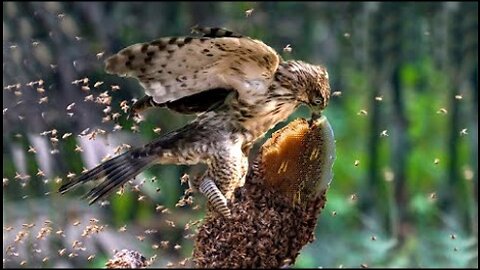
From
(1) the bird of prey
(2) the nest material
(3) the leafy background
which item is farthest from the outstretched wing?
(3) the leafy background

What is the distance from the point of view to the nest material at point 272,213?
2178mm

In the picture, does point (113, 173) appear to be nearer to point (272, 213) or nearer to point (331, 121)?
point (272, 213)

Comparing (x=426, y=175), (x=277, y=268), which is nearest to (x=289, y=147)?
(x=277, y=268)

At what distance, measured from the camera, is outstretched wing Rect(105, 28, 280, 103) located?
2055 mm

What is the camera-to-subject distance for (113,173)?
7.45ft

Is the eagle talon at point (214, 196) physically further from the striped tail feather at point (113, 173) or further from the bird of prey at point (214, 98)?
the striped tail feather at point (113, 173)

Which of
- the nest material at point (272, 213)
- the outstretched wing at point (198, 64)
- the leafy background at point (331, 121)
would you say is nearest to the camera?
the outstretched wing at point (198, 64)

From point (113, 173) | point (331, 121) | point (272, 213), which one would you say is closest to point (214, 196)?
point (272, 213)

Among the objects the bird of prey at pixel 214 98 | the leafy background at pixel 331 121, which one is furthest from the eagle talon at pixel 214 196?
the leafy background at pixel 331 121

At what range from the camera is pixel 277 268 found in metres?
2.19

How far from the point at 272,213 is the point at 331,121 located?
1.47 meters

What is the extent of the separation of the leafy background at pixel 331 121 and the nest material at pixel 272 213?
925 mm

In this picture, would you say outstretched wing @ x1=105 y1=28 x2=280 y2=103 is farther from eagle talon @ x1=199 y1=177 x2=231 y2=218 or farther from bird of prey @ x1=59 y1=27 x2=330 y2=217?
eagle talon @ x1=199 y1=177 x2=231 y2=218

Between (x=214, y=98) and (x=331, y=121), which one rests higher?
(x=214, y=98)
